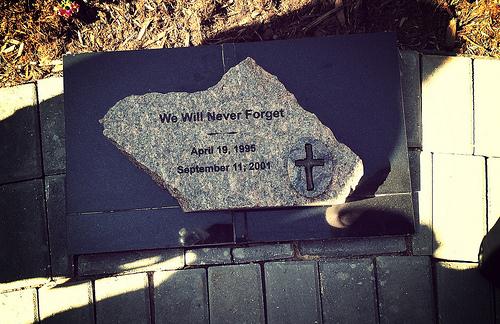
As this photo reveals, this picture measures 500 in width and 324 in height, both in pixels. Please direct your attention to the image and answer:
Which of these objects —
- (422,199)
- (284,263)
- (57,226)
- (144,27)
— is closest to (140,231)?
(57,226)

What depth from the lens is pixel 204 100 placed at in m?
2.39

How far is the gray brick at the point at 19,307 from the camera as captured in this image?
2480mm

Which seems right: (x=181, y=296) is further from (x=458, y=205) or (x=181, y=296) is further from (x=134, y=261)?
(x=458, y=205)

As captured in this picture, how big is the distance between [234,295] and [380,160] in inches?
48.8

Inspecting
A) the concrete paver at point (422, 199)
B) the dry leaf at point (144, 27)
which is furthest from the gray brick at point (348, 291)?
the dry leaf at point (144, 27)

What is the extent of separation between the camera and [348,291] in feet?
8.08

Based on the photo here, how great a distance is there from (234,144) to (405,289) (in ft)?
4.61

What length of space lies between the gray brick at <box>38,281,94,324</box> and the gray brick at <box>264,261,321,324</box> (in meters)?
1.13

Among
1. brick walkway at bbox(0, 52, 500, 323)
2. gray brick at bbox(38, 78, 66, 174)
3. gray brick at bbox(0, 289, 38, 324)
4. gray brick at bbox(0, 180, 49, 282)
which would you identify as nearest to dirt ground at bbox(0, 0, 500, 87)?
gray brick at bbox(38, 78, 66, 174)

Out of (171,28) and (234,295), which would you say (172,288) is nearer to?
(234,295)

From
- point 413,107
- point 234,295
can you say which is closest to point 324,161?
point 413,107

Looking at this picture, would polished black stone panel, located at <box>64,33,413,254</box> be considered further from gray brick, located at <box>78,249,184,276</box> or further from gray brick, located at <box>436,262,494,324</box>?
gray brick, located at <box>436,262,494,324</box>

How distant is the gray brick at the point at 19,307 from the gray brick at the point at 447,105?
270 centimetres

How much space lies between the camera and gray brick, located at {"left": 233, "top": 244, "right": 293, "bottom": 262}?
2.49m
